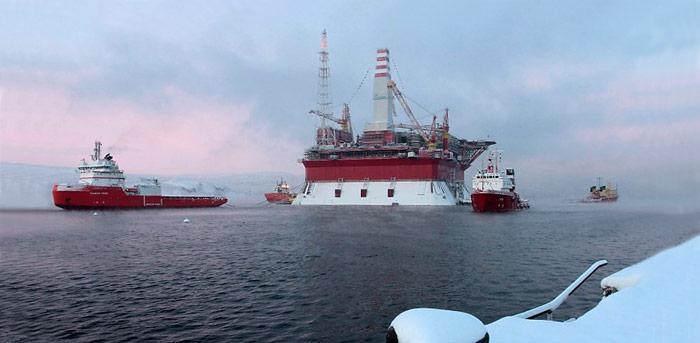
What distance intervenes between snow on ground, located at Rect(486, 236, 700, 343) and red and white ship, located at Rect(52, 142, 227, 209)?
281ft

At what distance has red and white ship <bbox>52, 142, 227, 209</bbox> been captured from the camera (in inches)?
3029

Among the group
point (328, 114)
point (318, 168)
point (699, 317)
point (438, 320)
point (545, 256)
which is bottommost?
point (545, 256)

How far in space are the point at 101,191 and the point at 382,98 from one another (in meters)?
71.3

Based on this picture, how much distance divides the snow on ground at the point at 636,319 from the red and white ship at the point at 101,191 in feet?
281

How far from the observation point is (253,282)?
17.3 metres

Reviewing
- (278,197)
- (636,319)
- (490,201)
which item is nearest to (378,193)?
(490,201)

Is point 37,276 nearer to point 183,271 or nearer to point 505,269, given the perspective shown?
point 183,271

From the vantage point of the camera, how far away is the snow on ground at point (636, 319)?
6723mm

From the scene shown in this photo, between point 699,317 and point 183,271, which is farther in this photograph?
point 183,271

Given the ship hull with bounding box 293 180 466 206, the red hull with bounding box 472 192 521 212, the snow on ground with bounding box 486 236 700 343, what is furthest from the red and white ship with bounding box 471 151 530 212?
the snow on ground with bounding box 486 236 700 343

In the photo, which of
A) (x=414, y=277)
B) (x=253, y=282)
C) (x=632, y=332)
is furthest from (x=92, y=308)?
(x=632, y=332)

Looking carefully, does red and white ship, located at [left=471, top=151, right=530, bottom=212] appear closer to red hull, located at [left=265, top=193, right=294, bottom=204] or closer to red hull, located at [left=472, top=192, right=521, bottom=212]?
red hull, located at [left=472, top=192, right=521, bottom=212]

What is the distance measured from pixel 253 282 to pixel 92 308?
226 inches

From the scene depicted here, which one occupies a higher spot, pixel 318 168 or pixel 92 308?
pixel 318 168
